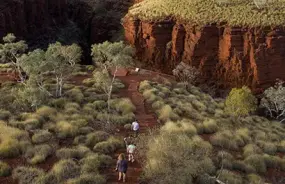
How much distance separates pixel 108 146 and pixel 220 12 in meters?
22.1

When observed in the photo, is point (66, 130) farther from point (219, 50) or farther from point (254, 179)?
point (219, 50)

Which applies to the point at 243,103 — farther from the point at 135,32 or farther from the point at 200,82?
the point at 135,32

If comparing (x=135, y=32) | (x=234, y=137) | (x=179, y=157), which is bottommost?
(x=234, y=137)

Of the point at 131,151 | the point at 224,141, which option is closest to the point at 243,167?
the point at 224,141

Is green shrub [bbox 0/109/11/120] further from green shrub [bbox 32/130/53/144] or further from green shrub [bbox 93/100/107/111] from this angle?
green shrub [bbox 93/100/107/111]

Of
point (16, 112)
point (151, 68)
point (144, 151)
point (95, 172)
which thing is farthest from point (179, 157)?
point (151, 68)

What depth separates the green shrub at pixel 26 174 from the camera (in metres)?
12.0

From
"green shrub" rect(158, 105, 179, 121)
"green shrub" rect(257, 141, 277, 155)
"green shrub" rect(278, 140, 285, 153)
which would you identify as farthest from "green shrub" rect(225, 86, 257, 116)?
"green shrub" rect(158, 105, 179, 121)

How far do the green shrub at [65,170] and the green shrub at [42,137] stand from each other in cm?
249

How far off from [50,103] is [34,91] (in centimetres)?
148

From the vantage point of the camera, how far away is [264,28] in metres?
30.2

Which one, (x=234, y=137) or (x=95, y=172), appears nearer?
(x=95, y=172)

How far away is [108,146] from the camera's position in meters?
15.1

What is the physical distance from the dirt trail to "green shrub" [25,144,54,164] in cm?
267
